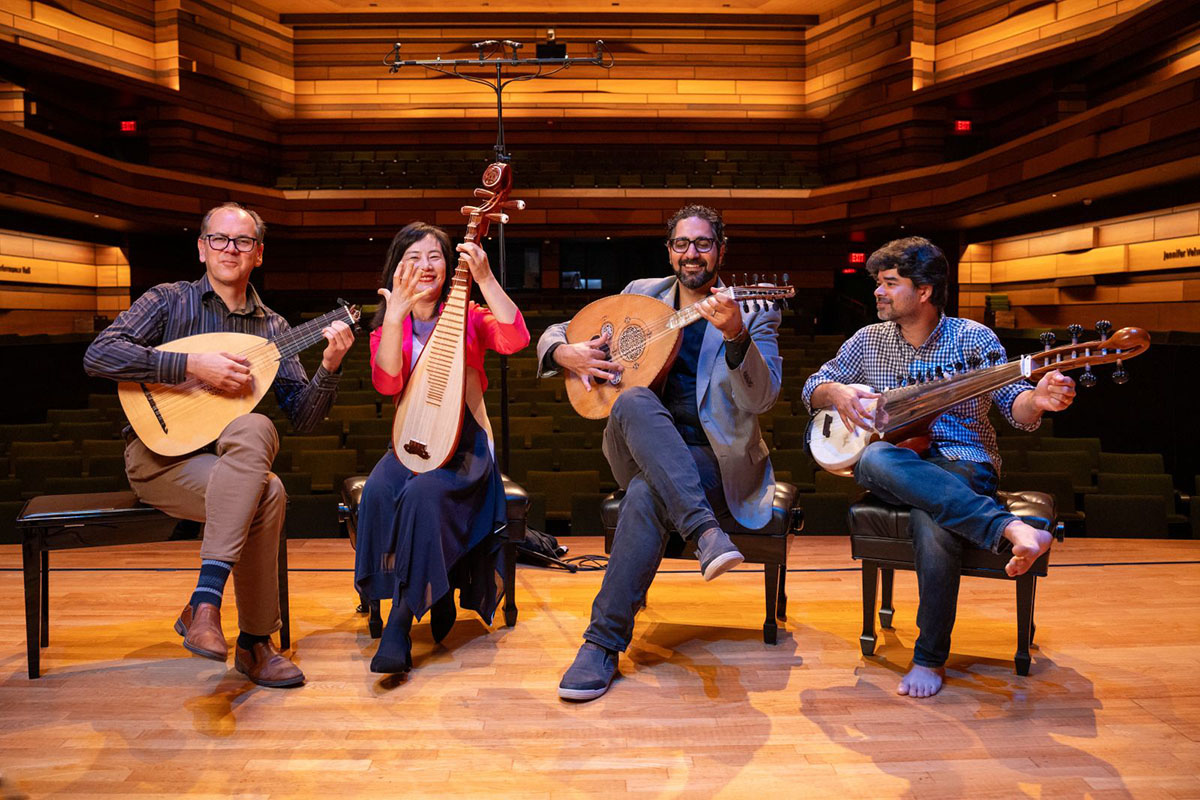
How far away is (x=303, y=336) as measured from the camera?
2.12 meters

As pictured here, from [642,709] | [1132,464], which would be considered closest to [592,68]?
[1132,464]

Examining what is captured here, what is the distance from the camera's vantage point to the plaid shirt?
2104 mm

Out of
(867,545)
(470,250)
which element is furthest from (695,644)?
(470,250)

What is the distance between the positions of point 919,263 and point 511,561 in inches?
48.6

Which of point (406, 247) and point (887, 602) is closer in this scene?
point (406, 247)

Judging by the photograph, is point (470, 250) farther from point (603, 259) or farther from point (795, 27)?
point (795, 27)

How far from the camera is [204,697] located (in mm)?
1932

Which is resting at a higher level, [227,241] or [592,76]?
[592,76]

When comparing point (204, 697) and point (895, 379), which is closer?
point (204, 697)

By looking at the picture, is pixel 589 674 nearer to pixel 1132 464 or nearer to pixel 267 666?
pixel 267 666

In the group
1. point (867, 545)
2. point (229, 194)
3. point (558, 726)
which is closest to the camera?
point (558, 726)

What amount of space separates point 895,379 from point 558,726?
3.68 feet

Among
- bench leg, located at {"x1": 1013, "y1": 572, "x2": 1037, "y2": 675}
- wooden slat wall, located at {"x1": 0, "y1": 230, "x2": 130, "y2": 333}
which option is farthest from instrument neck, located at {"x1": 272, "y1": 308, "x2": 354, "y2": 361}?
wooden slat wall, located at {"x1": 0, "y1": 230, "x2": 130, "y2": 333}

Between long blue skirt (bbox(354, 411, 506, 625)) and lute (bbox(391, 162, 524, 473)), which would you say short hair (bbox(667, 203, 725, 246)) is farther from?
A: long blue skirt (bbox(354, 411, 506, 625))
